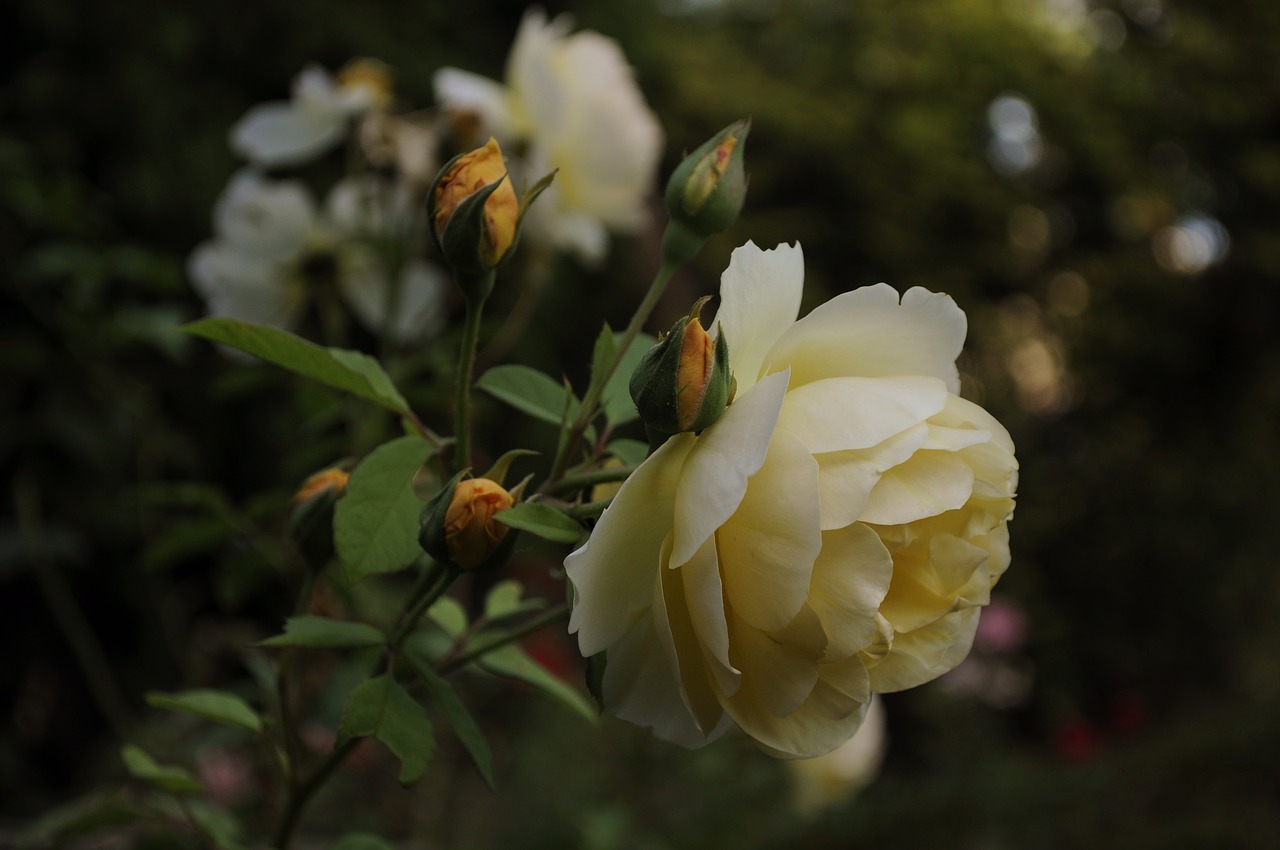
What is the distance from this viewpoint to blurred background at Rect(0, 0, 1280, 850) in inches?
47.4

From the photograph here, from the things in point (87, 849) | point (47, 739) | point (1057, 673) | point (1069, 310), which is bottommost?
point (1057, 673)

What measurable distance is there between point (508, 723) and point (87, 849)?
7.00 ft

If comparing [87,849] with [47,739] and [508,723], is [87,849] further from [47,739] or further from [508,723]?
[508,723]

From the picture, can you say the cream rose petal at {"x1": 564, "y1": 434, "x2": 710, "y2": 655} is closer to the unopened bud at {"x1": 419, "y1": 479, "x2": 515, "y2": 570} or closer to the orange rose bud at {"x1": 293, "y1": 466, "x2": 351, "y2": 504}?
the unopened bud at {"x1": 419, "y1": 479, "x2": 515, "y2": 570}

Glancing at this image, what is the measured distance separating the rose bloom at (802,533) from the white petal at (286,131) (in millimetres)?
655

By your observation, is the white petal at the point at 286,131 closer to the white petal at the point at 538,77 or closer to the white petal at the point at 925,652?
the white petal at the point at 538,77

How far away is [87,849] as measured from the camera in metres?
0.99

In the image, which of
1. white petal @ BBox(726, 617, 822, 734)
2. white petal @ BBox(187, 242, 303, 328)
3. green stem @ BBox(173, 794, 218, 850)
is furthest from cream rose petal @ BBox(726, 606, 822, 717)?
white petal @ BBox(187, 242, 303, 328)

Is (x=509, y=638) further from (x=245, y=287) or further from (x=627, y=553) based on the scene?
(x=245, y=287)

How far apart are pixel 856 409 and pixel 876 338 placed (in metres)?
0.04

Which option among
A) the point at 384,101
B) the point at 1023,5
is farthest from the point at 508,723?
the point at 1023,5

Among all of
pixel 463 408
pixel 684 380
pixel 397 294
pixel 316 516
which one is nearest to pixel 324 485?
pixel 316 516

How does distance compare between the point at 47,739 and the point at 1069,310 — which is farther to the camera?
the point at 1069,310

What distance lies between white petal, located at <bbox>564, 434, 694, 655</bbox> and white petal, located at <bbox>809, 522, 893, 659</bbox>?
0.05 metres
